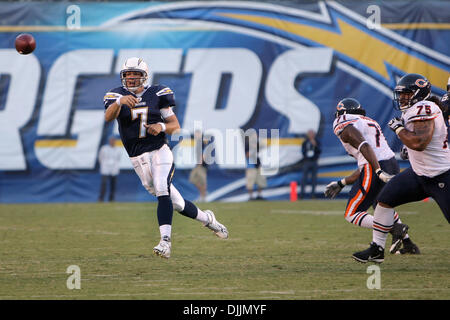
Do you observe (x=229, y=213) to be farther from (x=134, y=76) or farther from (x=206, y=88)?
(x=134, y=76)

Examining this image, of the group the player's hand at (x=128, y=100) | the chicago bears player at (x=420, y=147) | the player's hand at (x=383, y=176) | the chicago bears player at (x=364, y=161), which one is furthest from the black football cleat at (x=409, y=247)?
the player's hand at (x=128, y=100)

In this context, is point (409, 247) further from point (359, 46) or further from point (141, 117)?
point (359, 46)

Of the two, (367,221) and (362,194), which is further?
(362,194)

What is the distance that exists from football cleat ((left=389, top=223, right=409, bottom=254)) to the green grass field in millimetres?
227

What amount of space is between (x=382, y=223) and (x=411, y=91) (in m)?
1.30

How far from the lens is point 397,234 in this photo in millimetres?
Result: 7938

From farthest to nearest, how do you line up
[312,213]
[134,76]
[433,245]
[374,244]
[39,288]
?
[312,213], [433,245], [134,76], [374,244], [39,288]

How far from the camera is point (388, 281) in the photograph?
6.14 meters

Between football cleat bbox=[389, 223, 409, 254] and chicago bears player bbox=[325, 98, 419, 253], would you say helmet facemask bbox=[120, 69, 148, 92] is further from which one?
football cleat bbox=[389, 223, 409, 254]

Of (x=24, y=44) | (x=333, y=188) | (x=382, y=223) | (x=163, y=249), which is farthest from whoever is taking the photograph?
(x=24, y=44)

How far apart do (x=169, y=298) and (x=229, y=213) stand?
872 cm

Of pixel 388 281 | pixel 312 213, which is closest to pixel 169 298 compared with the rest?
pixel 388 281

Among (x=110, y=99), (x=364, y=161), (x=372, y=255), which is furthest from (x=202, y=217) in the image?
(x=372, y=255)

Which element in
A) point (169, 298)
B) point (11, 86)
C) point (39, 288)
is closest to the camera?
point (169, 298)
